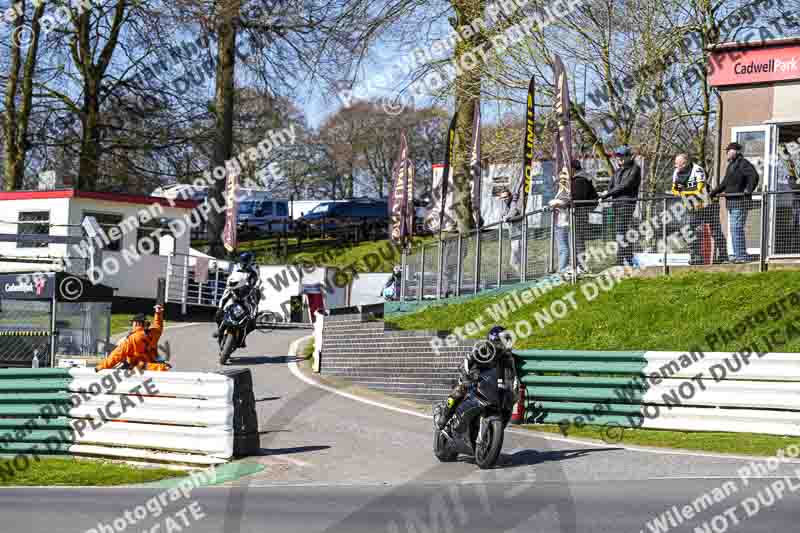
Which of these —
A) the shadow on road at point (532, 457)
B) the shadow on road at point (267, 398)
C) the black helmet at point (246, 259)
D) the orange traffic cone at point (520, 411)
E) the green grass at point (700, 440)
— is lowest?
the shadow on road at point (532, 457)

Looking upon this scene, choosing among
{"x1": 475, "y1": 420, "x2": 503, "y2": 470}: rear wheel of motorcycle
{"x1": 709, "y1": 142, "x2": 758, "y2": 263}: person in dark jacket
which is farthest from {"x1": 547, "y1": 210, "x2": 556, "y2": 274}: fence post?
{"x1": 475, "y1": 420, "x2": 503, "y2": 470}: rear wheel of motorcycle

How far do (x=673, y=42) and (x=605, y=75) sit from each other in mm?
1742

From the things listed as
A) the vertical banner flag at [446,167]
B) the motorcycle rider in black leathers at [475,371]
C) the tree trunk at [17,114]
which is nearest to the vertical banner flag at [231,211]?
the tree trunk at [17,114]

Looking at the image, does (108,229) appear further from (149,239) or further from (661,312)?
(661,312)

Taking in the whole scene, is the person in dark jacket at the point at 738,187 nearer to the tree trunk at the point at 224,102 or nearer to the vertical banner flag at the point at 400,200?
the vertical banner flag at the point at 400,200

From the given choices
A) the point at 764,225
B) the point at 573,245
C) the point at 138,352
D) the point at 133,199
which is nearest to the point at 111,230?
the point at 133,199

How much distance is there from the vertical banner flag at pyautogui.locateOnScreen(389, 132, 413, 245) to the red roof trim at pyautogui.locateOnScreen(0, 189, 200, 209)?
1091 cm

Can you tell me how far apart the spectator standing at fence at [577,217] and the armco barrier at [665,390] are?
13.1ft

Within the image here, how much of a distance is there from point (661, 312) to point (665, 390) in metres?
3.02

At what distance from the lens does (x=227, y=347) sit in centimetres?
2084

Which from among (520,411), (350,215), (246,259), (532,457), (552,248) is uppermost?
(350,215)

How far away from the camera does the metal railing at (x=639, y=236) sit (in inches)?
678

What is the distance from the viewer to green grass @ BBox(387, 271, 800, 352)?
1595 cm

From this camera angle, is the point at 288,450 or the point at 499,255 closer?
the point at 288,450
